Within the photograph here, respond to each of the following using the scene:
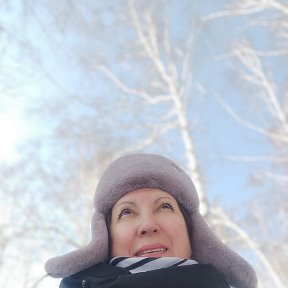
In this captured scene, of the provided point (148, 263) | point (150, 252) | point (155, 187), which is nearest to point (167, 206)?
point (155, 187)

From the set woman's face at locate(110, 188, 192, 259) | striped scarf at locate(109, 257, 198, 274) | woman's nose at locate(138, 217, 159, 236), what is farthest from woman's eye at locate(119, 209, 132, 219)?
striped scarf at locate(109, 257, 198, 274)

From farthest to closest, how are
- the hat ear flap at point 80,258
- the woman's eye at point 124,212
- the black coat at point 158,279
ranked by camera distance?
the woman's eye at point 124,212 < the hat ear flap at point 80,258 < the black coat at point 158,279

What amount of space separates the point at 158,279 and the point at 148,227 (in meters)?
0.27

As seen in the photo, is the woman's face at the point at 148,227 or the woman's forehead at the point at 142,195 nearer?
the woman's face at the point at 148,227

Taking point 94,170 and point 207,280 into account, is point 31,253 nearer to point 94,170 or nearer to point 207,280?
point 94,170

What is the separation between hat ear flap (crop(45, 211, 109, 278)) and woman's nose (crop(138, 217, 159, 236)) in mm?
167

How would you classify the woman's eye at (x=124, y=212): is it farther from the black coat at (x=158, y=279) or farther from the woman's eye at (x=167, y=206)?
the black coat at (x=158, y=279)

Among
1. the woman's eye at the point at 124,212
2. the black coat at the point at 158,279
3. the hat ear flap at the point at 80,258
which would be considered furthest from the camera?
the woman's eye at the point at 124,212

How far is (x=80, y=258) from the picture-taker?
1469mm

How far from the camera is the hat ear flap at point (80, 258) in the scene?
1.45 meters

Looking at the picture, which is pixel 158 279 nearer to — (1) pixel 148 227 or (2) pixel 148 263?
(2) pixel 148 263

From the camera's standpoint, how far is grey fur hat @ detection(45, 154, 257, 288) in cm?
149

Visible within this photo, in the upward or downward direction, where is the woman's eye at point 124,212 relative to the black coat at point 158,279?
upward

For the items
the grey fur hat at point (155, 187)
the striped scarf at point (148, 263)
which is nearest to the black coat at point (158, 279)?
the striped scarf at point (148, 263)
